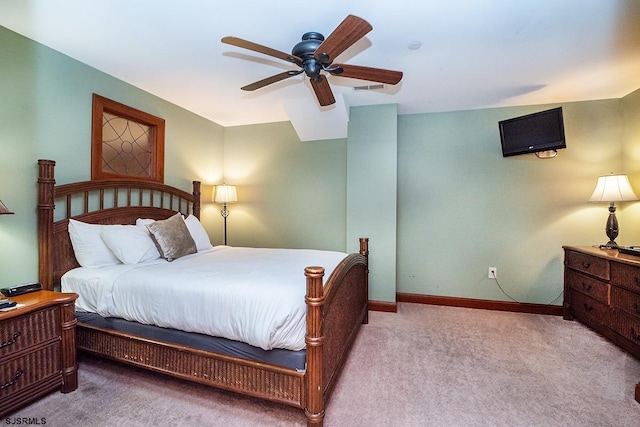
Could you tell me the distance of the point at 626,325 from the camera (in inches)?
91.4

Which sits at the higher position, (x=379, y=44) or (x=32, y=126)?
(x=379, y=44)

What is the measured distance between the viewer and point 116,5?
68.9 inches

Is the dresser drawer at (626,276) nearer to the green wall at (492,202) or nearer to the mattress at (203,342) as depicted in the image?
the green wall at (492,202)

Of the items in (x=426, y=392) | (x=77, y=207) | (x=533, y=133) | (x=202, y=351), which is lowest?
(x=426, y=392)

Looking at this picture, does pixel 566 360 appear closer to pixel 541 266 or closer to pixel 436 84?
pixel 541 266

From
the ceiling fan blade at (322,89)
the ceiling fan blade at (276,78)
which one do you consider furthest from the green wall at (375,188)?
the ceiling fan blade at (276,78)

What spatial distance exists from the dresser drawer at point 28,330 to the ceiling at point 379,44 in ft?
6.31

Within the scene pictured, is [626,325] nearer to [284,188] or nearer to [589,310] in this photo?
[589,310]

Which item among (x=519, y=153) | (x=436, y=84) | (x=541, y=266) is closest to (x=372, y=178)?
(x=436, y=84)

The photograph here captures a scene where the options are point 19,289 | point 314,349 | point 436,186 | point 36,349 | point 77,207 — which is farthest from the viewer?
point 436,186

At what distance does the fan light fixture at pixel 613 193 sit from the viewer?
274 cm

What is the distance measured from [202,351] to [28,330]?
101 centimetres

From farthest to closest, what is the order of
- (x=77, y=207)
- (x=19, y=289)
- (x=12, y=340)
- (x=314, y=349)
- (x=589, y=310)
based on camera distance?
(x=589, y=310), (x=77, y=207), (x=19, y=289), (x=12, y=340), (x=314, y=349)

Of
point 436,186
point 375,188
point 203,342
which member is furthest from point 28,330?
point 436,186
